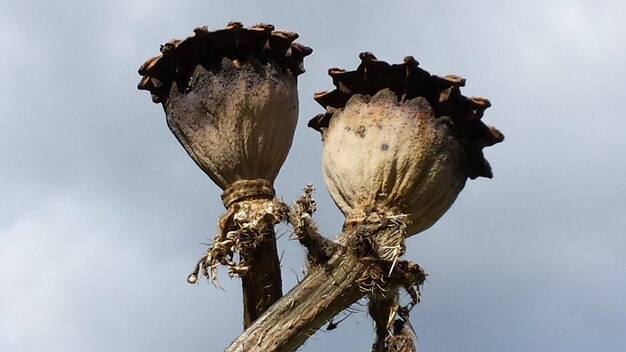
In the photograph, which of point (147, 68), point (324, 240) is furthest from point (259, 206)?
point (147, 68)

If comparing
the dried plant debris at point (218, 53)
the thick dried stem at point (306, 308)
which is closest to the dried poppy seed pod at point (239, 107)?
the dried plant debris at point (218, 53)

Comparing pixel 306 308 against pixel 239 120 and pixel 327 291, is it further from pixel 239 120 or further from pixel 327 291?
pixel 239 120

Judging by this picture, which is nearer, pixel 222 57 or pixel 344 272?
pixel 344 272

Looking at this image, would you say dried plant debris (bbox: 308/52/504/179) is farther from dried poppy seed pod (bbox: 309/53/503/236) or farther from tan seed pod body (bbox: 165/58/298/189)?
tan seed pod body (bbox: 165/58/298/189)

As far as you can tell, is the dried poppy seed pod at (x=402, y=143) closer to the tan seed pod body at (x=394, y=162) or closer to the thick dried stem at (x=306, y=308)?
the tan seed pod body at (x=394, y=162)

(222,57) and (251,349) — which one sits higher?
(222,57)

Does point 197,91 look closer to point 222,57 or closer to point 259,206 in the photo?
point 222,57

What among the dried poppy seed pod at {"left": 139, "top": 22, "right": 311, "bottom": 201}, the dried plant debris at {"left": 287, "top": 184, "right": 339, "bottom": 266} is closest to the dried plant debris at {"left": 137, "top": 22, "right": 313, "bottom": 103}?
the dried poppy seed pod at {"left": 139, "top": 22, "right": 311, "bottom": 201}
